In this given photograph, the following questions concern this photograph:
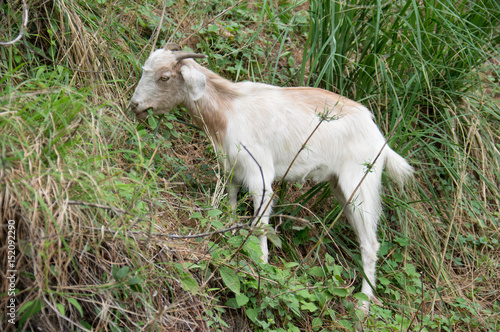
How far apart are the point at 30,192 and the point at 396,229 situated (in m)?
3.35

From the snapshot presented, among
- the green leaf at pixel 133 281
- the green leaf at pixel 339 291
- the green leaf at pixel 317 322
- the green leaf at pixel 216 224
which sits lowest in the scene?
the green leaf at pixel 317 322

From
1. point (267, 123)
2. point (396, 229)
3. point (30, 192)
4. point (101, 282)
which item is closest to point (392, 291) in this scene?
point (396, 229)

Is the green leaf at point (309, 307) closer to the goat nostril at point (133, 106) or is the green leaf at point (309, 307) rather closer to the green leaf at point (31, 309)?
the green leaf at point (31, 309)

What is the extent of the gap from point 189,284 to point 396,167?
2.04 metres

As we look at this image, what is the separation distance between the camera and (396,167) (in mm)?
4125

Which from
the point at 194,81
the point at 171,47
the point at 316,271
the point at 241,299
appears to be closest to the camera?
the point at 241,299

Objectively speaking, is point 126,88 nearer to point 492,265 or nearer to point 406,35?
point 406,35

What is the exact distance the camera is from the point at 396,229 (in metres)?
4.78

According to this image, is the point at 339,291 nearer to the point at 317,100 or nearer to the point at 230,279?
the point at 230,279

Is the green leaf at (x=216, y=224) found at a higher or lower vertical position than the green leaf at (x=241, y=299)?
higher

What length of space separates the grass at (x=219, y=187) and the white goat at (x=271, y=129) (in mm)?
275

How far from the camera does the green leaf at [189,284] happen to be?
2.83 metres

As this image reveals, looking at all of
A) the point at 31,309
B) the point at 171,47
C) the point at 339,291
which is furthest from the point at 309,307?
the point at 171,47

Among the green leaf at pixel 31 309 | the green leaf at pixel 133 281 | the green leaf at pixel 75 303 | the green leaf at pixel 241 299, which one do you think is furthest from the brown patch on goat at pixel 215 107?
the green leaf at pixel 31 309
